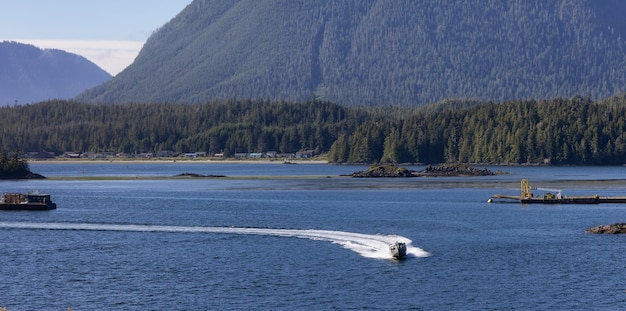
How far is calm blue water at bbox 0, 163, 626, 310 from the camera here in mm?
72188

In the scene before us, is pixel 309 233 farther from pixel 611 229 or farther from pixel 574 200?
pixel 574 200

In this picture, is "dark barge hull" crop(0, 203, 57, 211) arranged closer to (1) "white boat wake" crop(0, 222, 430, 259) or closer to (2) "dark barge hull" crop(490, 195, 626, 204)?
(1) "white boat wake" crop(0, 222, 430, 259)

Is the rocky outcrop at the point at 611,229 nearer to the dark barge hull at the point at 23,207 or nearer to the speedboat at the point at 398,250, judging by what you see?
the speedboat at the point at 398,250

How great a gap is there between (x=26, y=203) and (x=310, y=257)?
62810 mm

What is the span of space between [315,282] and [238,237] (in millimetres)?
28284

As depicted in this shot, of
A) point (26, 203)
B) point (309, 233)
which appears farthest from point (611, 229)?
point (26, 203)

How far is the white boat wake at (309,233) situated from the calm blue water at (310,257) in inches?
8.5

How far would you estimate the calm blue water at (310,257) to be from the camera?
72188 millimetres

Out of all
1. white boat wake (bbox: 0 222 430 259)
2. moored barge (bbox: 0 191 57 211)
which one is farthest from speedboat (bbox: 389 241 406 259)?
moored barge (bbox: 0 191 57 211)

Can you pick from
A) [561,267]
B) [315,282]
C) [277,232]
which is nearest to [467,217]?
[277,232]

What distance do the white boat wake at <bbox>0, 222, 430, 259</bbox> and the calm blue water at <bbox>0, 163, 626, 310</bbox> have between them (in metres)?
0.22

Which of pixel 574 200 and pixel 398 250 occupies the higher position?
pixel 574 200

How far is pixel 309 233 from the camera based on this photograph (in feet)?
350

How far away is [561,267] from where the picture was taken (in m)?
84.2
